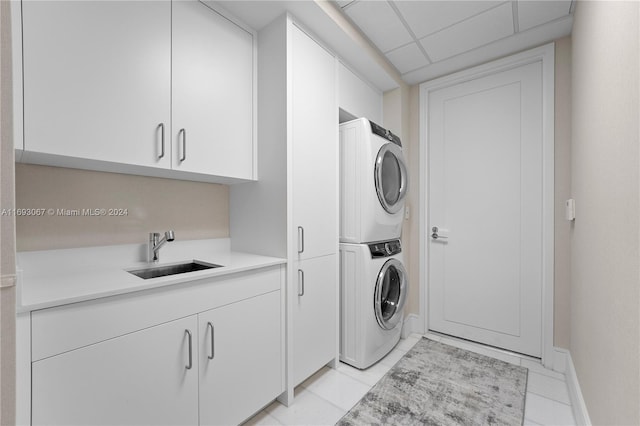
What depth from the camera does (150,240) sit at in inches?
59.7

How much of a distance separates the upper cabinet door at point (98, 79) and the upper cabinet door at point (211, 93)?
0.20 ft

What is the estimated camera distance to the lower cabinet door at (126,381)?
2.83ft

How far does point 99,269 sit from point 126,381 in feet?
2.03

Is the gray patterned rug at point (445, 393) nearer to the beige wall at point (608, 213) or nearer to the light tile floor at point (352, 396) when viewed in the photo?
the light tile floor at point (352, 396)

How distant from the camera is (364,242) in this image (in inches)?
81.3

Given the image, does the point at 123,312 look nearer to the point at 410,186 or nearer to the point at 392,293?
the point at 392,293

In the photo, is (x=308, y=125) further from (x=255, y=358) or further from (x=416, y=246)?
(x=416, y=246)

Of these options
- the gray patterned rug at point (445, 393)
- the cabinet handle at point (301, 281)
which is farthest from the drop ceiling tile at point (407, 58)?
the gray patterned rug at point (445, 393)

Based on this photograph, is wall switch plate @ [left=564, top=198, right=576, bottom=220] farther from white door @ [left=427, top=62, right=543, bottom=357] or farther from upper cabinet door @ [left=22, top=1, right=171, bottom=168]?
upper cabinet door @ [left=22, top=1, right=171, bottom=168]

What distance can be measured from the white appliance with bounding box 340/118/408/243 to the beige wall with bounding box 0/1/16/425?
1.75 meters

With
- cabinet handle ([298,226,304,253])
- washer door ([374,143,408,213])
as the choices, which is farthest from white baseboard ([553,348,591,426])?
cabinet handle ([298,226,304,253])

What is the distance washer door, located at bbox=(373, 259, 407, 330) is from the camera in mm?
2174

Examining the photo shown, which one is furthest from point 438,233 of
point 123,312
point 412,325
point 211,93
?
point 123,312

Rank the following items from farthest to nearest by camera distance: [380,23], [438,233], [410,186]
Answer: [410,186], [438,233], [380,23]
